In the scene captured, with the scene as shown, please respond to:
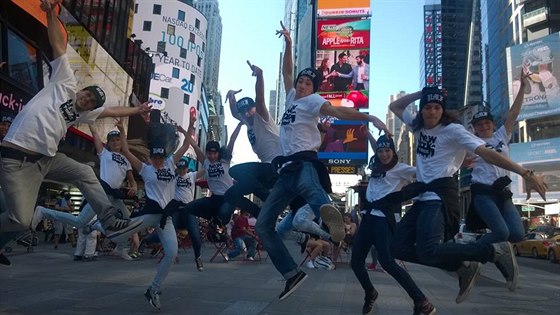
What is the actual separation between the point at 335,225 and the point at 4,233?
10.2 ft

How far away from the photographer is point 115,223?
4969 mm

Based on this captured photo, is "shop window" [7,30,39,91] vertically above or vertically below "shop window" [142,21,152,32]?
below

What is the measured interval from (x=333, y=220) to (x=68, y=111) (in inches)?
108

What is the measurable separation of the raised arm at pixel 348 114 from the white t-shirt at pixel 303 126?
3.2 inches

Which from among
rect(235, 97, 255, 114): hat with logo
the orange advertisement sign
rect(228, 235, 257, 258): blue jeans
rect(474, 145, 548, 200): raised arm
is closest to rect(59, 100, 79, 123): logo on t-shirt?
rect(235, 97, 255, 114): hat with logo

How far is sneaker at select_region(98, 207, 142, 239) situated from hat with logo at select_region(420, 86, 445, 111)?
3.46 meters

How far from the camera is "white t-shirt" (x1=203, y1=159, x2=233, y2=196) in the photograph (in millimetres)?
7727

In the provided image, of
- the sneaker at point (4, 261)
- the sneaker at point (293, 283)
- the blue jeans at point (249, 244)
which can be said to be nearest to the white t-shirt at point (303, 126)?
the sneaker at point (293, 283)

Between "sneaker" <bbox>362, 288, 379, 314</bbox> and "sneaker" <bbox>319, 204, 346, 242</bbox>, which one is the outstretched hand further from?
"sneaker" <bbox>362, 288, 379, 314</bbox>

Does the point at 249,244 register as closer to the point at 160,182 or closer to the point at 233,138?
the point at 233,138

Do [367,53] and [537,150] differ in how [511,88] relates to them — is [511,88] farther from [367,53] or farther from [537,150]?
[367,53]

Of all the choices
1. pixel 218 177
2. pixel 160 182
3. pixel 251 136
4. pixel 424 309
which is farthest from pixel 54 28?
pixel 424 309

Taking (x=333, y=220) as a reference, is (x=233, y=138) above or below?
above

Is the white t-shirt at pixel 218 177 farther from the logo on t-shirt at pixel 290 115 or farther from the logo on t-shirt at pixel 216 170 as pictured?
the logo on t-shirt at pixel 290 115
